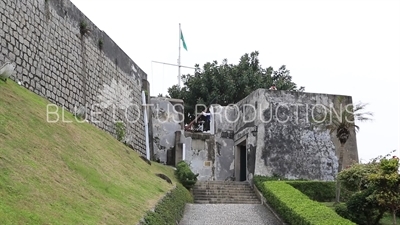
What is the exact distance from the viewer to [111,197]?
822 centimetres

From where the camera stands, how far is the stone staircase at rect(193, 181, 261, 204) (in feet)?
51.3

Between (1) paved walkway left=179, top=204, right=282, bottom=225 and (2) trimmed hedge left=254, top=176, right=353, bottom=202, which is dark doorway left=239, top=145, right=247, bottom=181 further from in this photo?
(1) paved walkway left=179, top=204, right=282, bottom=225

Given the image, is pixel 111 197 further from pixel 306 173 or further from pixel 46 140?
pixel 306 173

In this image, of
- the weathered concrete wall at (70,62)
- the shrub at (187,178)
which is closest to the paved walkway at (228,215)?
the shrub at (187,178)

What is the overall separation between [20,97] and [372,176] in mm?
7951

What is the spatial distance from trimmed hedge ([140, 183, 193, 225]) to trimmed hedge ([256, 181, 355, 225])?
268 cm

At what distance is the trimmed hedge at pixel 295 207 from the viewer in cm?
1066

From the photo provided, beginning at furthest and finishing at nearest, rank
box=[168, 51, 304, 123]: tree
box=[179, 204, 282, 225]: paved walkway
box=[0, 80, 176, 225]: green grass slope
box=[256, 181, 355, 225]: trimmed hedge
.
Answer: box=[168, 51, 304, 123]: tree
box=[179, 204, 282, 225]: paved walkway
box=[256, 181, 355, 225]: trimmed hedge
box=[0, 80, 176, 225]: green grass slope

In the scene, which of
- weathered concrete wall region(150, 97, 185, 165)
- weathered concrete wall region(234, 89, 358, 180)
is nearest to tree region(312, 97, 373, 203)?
weathered concrete wall region(234, 89, 358, 180)

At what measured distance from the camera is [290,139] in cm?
1827

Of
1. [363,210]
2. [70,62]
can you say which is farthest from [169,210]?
[70,62]

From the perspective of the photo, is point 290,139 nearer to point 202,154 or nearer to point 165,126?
point 202,154

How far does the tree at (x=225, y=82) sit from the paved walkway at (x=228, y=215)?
1362 centimetres

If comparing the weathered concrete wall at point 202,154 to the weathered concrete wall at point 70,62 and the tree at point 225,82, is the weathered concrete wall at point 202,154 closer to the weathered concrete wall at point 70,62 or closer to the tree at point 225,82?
the weathered concrete wall at point 70,62
